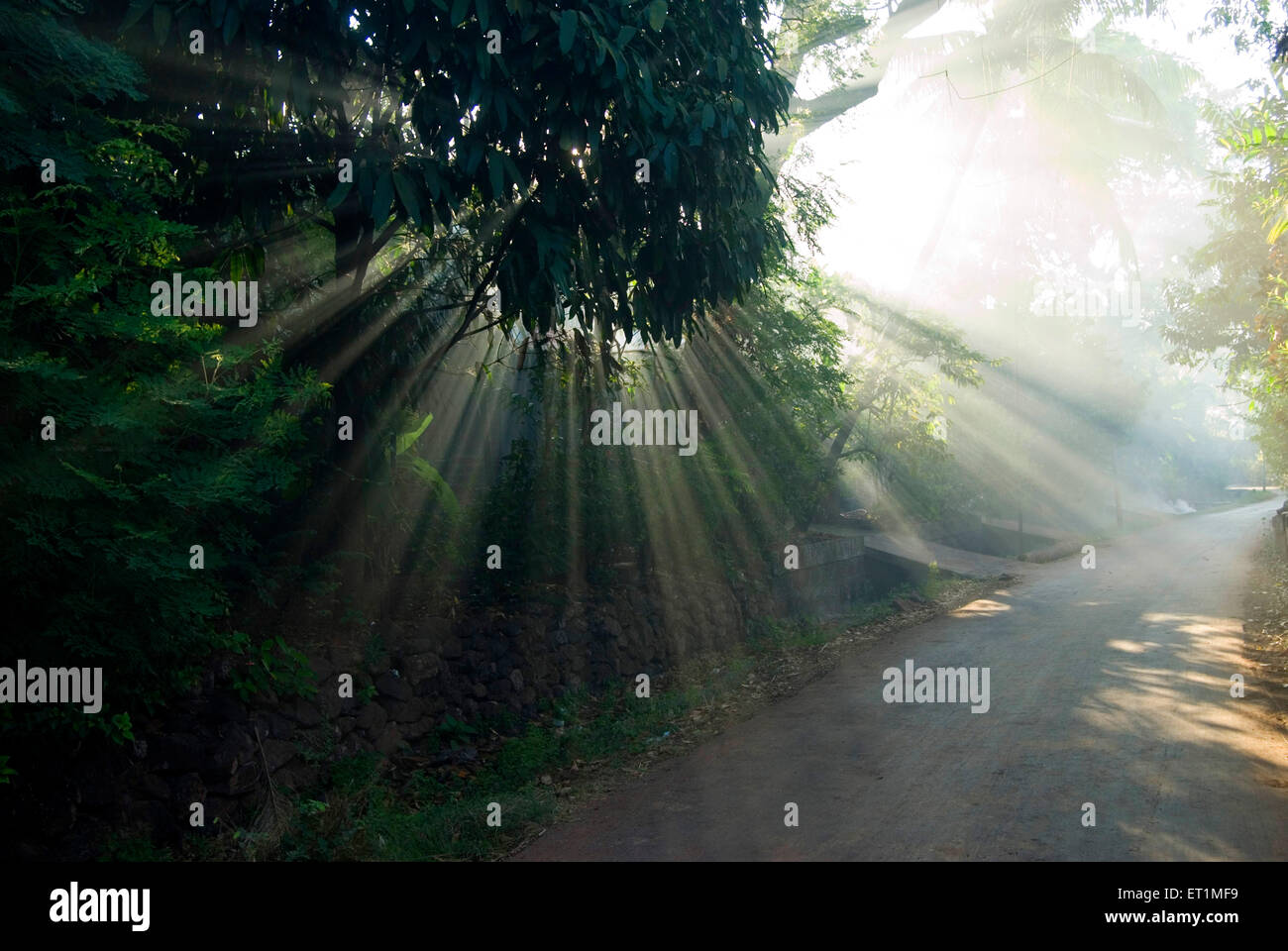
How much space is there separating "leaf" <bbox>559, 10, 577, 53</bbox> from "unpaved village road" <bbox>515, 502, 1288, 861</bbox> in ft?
17.2

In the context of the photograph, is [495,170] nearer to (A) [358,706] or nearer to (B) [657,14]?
(B) [657,14]

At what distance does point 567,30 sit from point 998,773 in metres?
6.17

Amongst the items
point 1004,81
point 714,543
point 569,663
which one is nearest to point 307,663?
point 569,663

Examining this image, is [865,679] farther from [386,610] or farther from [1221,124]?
[1221,124]

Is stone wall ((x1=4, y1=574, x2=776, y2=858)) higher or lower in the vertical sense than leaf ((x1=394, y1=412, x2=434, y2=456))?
lower

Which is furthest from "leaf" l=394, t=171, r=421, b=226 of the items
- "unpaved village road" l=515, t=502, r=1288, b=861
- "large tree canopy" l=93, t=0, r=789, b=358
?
"unpaved village road" l=515, t=502, r=1288, b=861

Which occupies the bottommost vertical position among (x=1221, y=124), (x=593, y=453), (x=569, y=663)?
(x=569, y=663)

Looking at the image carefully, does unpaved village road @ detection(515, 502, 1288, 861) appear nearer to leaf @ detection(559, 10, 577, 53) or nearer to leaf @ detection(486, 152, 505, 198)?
leaf @ detection(486, 152, 505, 198)

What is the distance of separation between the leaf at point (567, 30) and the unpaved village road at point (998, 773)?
17.2ft

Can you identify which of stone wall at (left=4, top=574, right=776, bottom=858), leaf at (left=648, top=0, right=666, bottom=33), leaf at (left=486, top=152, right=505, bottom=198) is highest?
leaf at (left=648, top=0, right=666, bottom=33)

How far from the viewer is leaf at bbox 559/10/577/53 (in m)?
6.36

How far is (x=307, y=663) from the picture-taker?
744 cm

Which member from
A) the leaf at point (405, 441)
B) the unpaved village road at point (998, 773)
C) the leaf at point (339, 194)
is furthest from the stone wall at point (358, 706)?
the leaf at point (339, 194)

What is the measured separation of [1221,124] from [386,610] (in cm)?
2009
